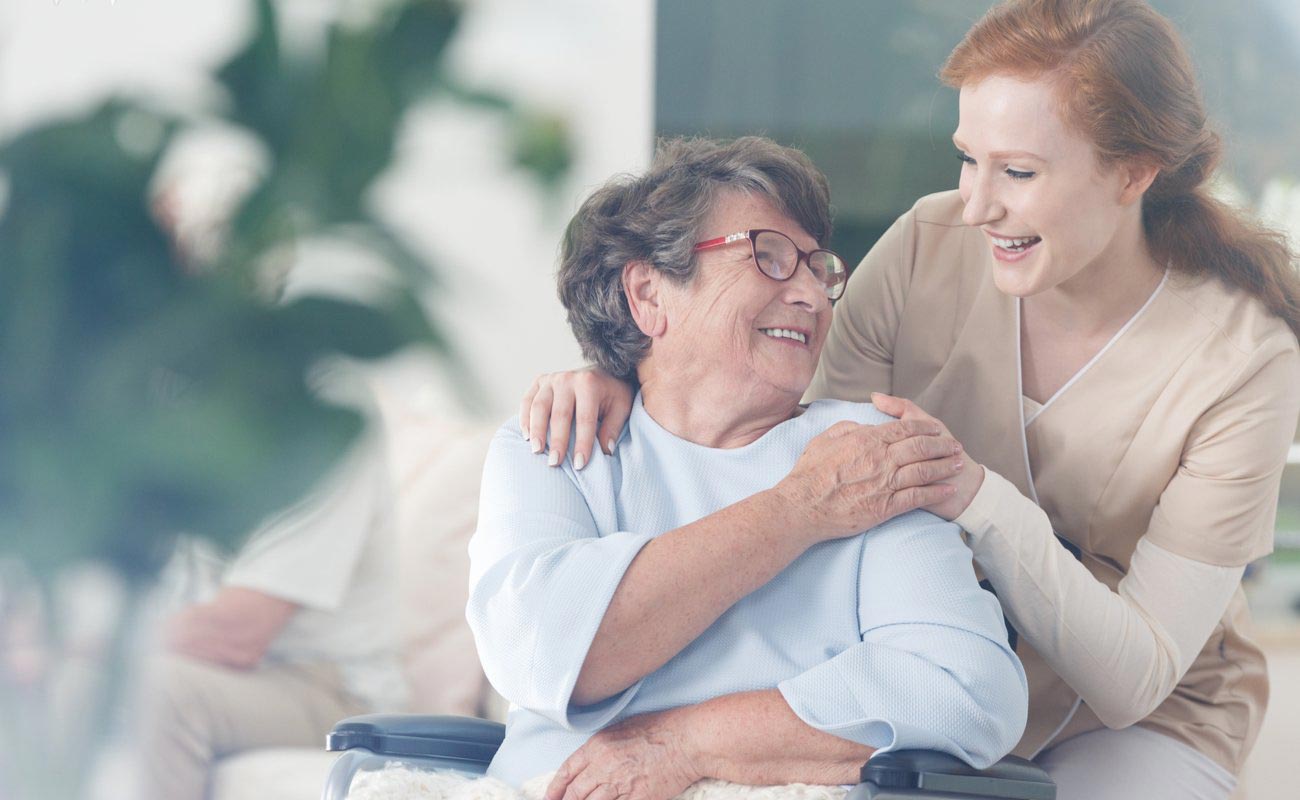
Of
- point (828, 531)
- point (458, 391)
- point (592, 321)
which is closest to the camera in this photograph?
point (828, 531)

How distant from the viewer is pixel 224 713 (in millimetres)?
2658

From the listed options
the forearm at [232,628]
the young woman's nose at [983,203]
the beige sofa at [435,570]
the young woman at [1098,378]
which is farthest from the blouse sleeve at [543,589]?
the forearm at [232,628]

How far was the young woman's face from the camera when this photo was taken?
1.51 meters

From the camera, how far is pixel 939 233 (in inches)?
72.4

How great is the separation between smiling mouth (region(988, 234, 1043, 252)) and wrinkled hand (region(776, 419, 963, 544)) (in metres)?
0.32

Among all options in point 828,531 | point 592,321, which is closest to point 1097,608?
point 828,531

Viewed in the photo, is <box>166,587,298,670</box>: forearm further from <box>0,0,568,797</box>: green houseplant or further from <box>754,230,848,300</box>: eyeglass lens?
<box>754,230,848,300</box>: eyeglass lens

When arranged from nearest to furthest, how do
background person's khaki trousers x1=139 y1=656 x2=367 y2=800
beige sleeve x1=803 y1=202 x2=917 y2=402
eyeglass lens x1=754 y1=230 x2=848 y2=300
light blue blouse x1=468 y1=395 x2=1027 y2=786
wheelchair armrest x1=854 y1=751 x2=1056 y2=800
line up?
wheelchair armrest x1=854 y1=751 x2=1056 y2=800, light blue blouse x1=468 y1=395 x2=1027 y2=786, eyeglass lens x1=754 y1=230 x2=848 y2=300, beige sleeve x1=803 y1=202 x2=917 y2=402, background person's khaki trousers x1=139 y1=656 x2=367 y2=800

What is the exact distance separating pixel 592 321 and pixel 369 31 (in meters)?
1.80

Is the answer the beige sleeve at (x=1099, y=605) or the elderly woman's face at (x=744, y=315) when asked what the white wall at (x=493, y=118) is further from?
the beige sleeve at (x=1099, y=605)

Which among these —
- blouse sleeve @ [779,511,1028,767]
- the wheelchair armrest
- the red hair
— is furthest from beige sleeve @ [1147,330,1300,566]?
the wheelchair armrest

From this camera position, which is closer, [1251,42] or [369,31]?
[369,31]

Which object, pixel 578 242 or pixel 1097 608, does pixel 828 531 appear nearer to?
pixel 1097 608

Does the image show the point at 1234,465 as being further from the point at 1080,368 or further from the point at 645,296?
the point at 645,296
